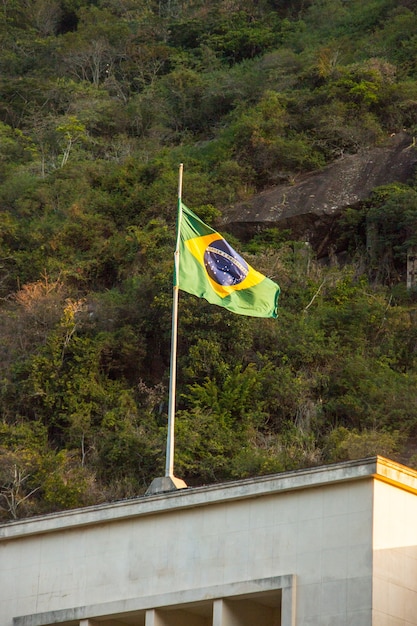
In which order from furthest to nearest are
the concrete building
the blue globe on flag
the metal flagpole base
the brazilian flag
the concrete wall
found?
the blue globe on flag, the brazilian flag, the metal flagpole base, the concrete building, the concrete wall

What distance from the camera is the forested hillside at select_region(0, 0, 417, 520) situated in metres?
39.4

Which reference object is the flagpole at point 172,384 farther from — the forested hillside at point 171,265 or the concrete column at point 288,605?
the forested hillside at point 171,265

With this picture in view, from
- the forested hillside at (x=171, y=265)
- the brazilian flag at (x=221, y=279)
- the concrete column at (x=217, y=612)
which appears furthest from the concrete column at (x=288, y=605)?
the forested hillside at (x=171, y=265)

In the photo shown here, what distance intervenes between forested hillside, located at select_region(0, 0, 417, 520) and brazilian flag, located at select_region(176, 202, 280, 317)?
31.3ft

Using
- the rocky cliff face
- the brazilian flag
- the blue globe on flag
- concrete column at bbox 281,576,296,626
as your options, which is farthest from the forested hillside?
concrete column at bbox 281,576,296,626

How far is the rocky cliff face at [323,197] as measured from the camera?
50.5 m

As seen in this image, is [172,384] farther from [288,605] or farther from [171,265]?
[171,265]

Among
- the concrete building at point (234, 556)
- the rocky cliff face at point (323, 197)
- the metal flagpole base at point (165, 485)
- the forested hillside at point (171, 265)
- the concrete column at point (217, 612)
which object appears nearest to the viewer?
the concrete building at point (234, 556)

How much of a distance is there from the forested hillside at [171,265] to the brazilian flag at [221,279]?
31.3ft

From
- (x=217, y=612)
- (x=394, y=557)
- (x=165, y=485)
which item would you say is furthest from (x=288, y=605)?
(x=165, y=485)

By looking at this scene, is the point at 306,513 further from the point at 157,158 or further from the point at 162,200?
the point at 157,158

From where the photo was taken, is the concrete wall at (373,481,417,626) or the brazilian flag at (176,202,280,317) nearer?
the concrete wall at (373,481,417,626)

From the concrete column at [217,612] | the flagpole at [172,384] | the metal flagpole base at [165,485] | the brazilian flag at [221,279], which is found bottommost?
the concrete column at [217,612]

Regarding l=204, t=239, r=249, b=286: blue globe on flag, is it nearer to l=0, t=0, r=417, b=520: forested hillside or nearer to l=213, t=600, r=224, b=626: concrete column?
l=213, t=600, r=224, b=626: concrete column
